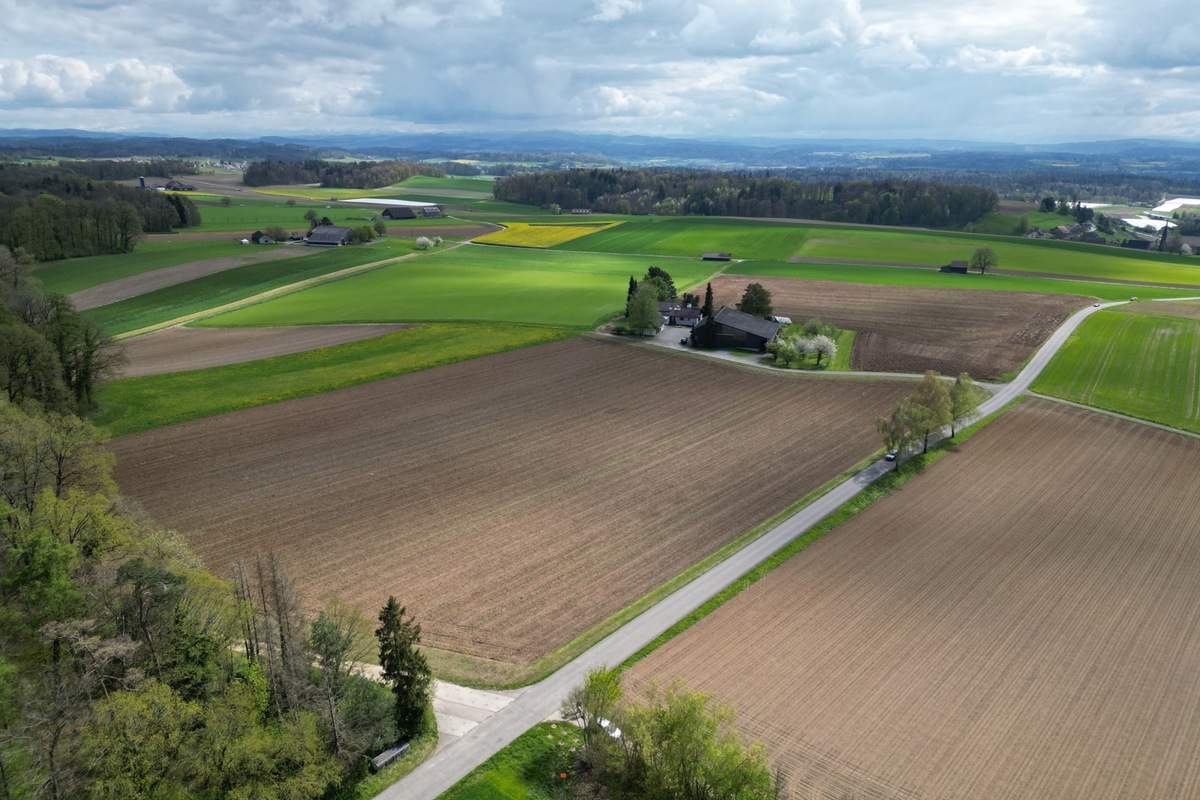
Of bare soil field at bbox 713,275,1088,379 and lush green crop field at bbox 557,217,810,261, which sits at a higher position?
lush green crop field at bbox 557,217,810,261

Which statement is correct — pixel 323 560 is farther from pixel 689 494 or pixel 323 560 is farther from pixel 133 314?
pixel 133 314

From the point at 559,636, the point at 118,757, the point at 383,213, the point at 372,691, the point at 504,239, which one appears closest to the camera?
the point at 118,757

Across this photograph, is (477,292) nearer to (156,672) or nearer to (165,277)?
(165,277)

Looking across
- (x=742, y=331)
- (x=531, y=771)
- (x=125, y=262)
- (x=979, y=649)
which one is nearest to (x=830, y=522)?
(x=979, y=649)

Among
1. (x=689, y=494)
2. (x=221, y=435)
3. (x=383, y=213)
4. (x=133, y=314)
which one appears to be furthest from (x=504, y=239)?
(x=689, y=494)

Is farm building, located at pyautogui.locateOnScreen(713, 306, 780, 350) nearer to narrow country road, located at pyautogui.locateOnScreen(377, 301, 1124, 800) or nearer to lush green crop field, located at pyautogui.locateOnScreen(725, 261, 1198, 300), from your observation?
narrow country road, located at pyautogui.locateOnScreen(377, 301, 1124, 800)

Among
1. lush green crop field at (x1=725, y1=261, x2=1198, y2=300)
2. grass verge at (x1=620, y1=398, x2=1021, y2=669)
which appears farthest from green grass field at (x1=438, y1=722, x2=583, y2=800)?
lush green crop field at (x1=725, y1=261, x2=1198, y2=300)
